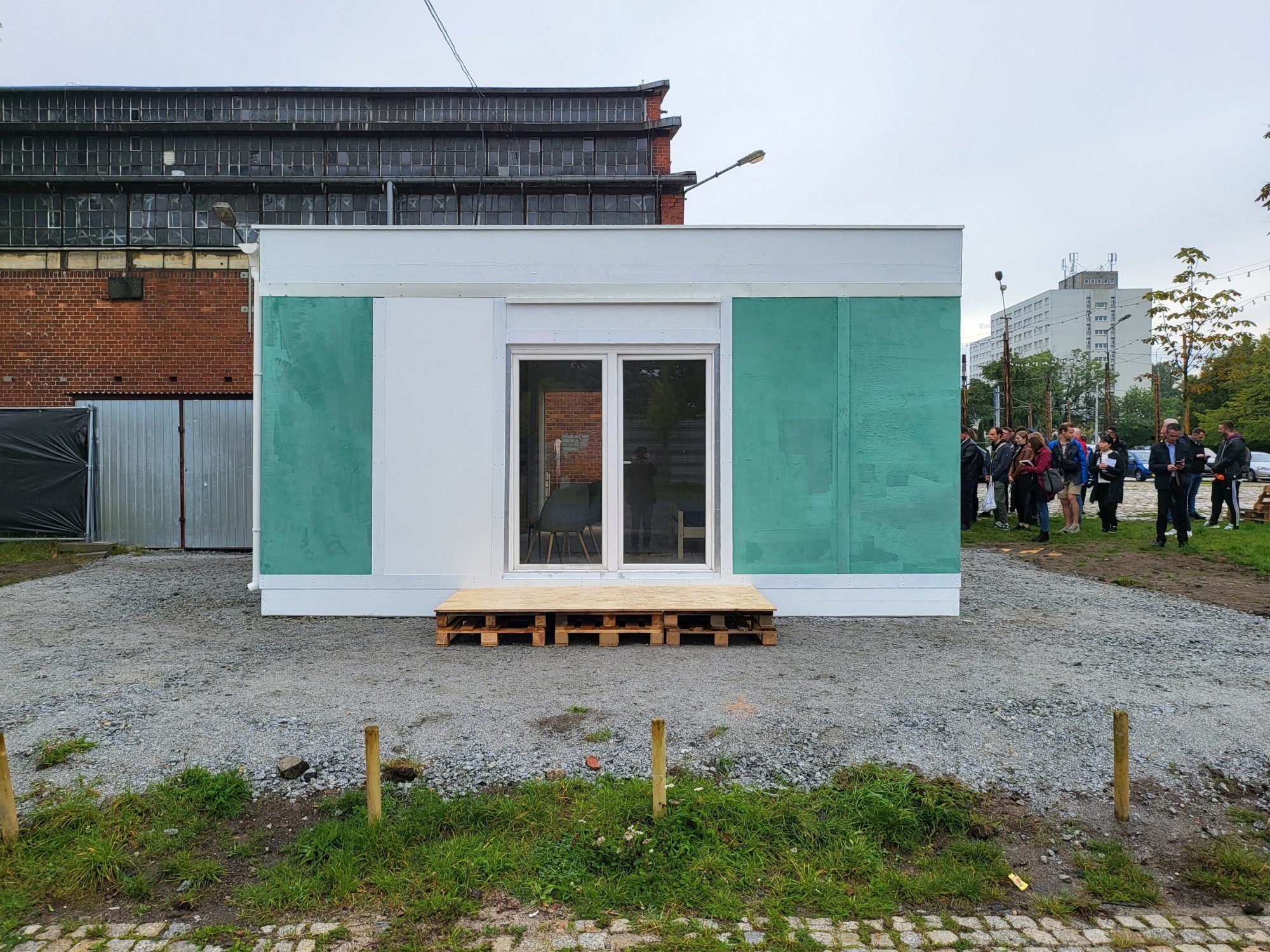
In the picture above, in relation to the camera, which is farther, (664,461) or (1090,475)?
(1090,475)

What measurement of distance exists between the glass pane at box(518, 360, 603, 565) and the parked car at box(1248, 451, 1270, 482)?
2831 centimetres

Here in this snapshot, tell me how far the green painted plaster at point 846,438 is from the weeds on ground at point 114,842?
A: 478 cm

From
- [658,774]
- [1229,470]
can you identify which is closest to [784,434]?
[658,774]

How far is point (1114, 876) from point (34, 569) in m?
12.7

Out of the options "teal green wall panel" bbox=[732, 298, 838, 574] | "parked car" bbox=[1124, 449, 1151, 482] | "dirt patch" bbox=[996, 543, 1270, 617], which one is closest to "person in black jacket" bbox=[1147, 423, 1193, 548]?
"dirt patch" bbox=[996, 543, 1270, 617]

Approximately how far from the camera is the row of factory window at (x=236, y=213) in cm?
1605

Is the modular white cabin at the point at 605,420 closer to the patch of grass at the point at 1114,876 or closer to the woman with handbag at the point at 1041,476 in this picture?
the patch of grass at the point at 1114,876

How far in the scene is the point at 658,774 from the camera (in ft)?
10.8

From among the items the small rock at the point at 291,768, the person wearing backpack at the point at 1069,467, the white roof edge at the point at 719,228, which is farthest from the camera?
the person wearing backpack at the point at 1069,467

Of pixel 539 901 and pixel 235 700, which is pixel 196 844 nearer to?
pixel 539 901

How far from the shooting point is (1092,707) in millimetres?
4855

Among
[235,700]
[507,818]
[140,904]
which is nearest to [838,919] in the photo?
[507,818]

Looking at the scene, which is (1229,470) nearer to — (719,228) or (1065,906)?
(719,228)

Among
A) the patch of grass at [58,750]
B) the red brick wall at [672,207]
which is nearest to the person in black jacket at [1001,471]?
the red brick wall at [672,207]
